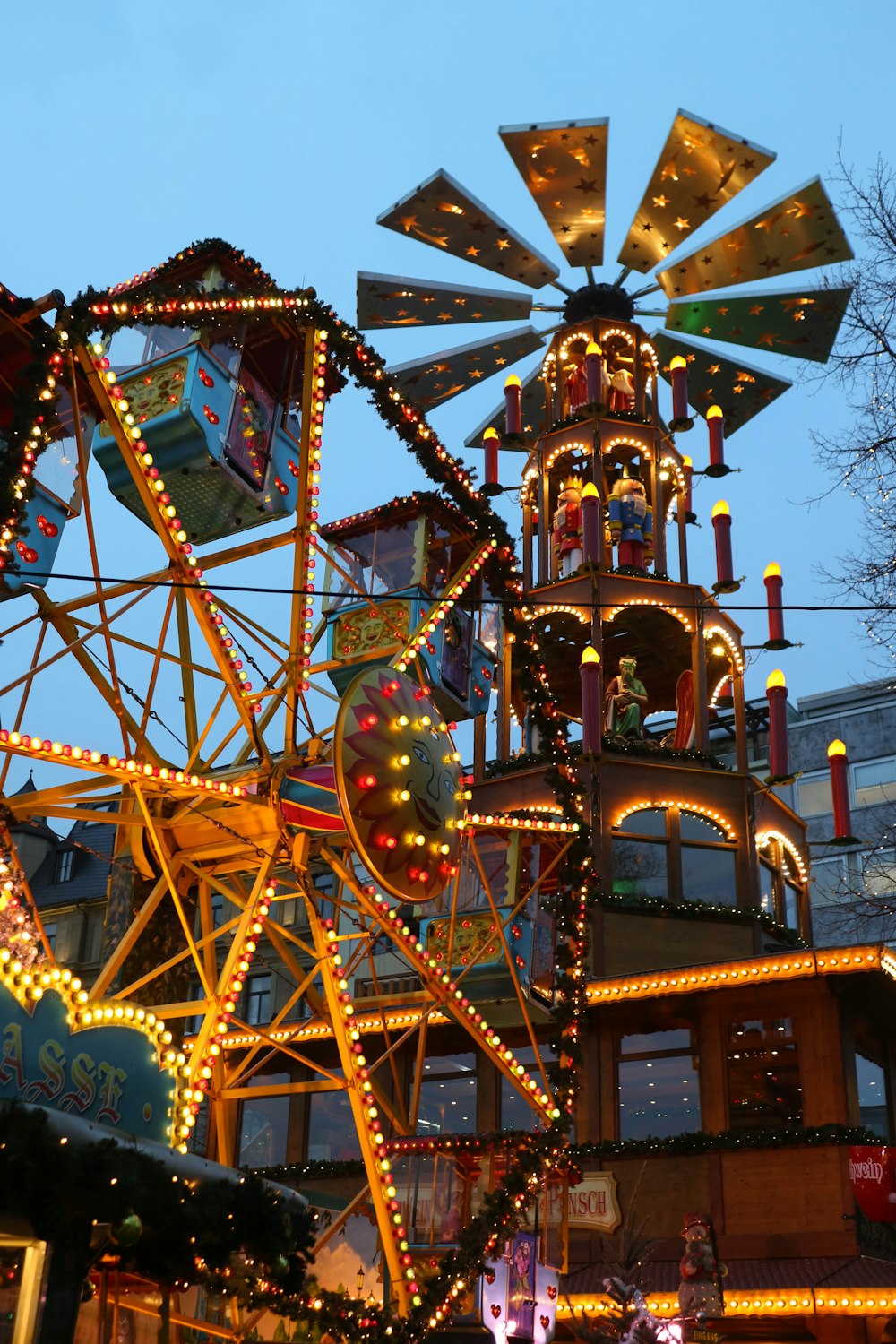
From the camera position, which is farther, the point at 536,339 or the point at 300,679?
the point at 536,339

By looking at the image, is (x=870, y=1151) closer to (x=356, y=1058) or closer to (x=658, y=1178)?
(x=658, y=1178)

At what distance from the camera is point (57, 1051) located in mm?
8258

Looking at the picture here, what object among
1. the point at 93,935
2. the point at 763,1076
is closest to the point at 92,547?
the point at 763,1076

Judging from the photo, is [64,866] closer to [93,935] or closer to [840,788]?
[93,935]

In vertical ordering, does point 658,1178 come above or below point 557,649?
below

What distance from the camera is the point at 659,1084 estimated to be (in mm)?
19984

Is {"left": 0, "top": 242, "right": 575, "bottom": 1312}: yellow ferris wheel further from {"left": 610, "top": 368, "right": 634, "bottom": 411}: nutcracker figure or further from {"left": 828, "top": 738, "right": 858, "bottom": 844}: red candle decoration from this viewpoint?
{"left": 610, "top": 368, "right": 634, "bottom": 411}: nutcracker figure

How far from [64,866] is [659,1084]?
89.7 feet

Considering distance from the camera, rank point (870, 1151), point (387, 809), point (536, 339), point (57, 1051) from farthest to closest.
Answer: point (536, 339), point (870, 1151), point (387, 809), point (57, 1051)

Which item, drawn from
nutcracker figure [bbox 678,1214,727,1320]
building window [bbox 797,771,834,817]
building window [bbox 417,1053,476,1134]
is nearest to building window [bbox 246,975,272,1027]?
building window [bbox 417,1053,476,1134]

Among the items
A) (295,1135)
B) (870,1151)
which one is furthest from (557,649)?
(870,1151)

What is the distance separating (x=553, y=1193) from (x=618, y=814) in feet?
20.5

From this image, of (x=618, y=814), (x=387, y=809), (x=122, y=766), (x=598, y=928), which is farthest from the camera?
(x=618, y=814)

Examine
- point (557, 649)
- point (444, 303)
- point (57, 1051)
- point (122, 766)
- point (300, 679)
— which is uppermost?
point (444, 303)
